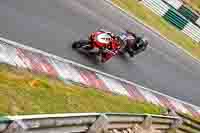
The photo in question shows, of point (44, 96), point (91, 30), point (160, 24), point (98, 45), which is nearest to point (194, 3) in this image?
point (160, 24)

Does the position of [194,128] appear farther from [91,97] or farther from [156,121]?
[91,97]

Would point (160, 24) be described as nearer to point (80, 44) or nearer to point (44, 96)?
point (80, 44)

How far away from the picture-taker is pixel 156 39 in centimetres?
2883

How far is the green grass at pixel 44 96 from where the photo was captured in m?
11.5

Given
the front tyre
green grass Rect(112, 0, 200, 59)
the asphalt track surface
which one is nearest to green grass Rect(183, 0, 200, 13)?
green grass Rect(112, 0, 200, 59)

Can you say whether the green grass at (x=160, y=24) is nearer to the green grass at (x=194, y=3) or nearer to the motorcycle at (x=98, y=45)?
the green grass at (x=194, y=3)

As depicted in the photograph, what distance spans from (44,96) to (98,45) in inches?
242

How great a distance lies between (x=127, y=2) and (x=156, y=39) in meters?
2.61

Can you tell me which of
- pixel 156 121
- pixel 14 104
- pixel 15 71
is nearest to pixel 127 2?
pixel 156 121

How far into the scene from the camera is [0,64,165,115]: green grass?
11.5 metres

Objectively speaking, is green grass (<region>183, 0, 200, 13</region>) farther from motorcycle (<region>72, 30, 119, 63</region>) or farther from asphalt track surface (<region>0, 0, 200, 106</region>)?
motorcycle (<region>72, 30, 119, 63</region>)

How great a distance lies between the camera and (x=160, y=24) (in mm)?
31562

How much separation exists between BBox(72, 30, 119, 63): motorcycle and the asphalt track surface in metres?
0.32

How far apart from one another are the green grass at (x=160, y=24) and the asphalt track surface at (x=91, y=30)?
1.12 meters
